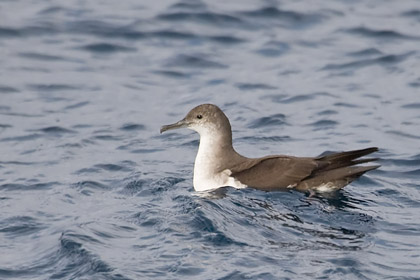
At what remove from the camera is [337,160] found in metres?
9.95

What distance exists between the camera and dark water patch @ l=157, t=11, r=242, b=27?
18.1 meters

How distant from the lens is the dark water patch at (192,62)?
16219 millimetres

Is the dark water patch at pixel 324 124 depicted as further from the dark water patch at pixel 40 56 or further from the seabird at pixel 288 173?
the dark water patch at pixel 40 56

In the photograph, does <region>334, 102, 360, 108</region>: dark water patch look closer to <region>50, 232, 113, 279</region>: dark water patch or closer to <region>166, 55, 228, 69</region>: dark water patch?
<region>166, 55, 228, 69</region>: dark water patch

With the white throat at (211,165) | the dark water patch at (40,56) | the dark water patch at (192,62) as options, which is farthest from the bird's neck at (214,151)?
the dark water patch at (40,56)

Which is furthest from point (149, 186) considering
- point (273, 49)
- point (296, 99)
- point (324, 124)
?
point (273, 49)

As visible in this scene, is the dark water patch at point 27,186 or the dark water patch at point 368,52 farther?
the dark water patch at point 368,52

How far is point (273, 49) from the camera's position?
16.7 meters

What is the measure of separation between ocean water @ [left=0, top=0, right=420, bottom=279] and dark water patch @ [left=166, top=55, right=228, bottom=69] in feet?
0.18

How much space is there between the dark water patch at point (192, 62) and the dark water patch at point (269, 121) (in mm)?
2652

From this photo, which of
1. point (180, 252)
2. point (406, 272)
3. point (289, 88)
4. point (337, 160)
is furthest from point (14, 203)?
point (289, 88)

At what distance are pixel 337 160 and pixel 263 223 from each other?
1.33 metres

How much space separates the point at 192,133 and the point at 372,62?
4174 millimetres

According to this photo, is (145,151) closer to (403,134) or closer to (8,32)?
(403,134)
